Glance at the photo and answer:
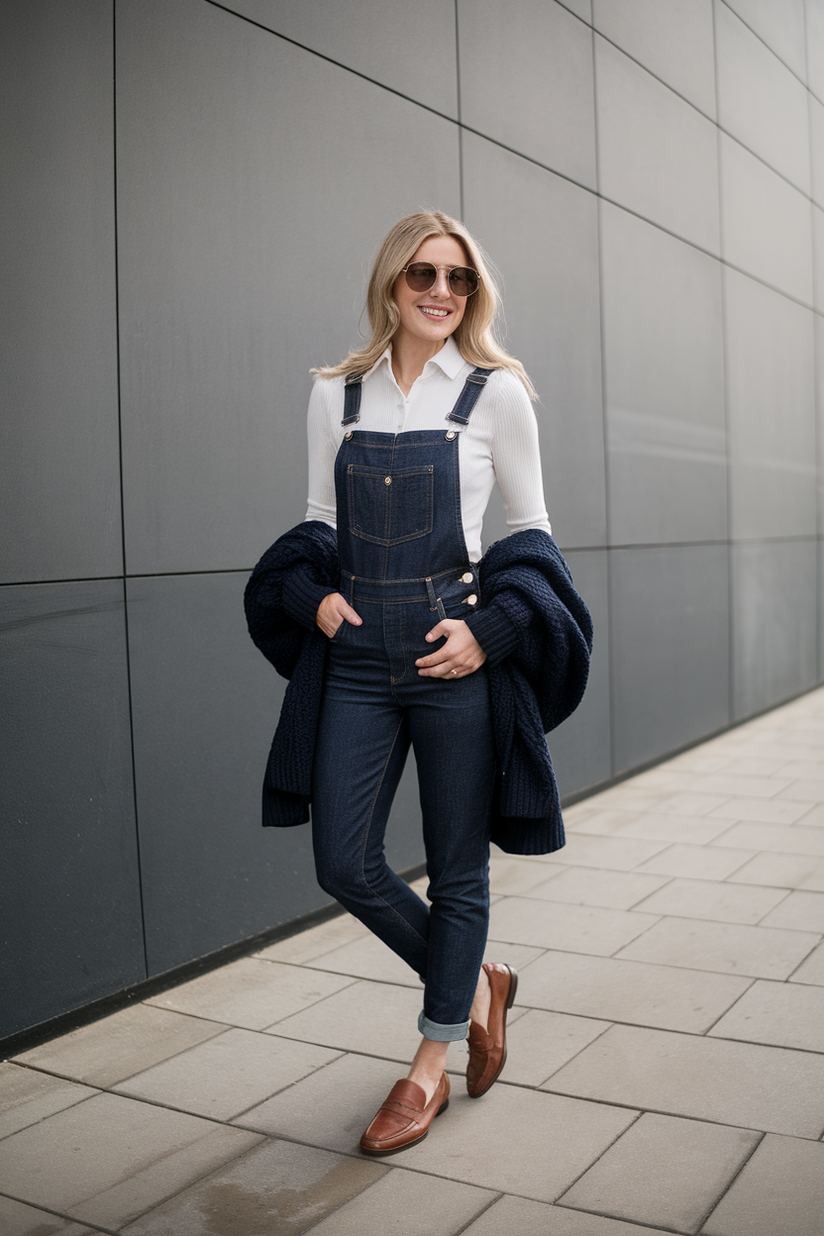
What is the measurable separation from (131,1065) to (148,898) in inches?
21.9

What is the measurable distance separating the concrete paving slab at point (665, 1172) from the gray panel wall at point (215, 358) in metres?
1.55

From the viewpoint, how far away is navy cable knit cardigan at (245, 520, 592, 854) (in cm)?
249

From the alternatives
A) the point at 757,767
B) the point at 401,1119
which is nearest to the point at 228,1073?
the point at 401,1119

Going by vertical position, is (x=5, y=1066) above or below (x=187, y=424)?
below

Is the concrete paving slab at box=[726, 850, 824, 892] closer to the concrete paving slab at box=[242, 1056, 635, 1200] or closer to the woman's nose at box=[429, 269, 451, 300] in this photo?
the concrete paving slab at box=[242, 1056, 635, 1200]

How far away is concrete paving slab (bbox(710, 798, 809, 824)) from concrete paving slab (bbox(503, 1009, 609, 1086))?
2471 mm

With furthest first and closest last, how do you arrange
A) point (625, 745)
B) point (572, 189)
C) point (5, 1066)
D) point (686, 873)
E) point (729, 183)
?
point (729, 183), point (625, 745), point (572, 189), point (686, 873), point (5, 1066)

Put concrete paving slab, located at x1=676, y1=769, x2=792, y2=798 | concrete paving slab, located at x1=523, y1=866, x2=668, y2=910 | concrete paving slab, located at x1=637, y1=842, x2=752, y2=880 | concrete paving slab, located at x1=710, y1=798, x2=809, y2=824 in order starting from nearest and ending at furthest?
1. concrete paving slab, located at x1=523, y1=866, x2=668, y2=910
2. concrete paving slab, located at x1=637, y1=842, x2=752, y2=880
3. concrete paving slab, located at x1=710, y1=798, x2=809, y2=824
4. concrete paving slab, located at x1=676, y1=769, x2=792, y2=798

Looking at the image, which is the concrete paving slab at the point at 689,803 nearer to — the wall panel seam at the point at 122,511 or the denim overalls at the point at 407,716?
the wall panel seam at the point at 122,511

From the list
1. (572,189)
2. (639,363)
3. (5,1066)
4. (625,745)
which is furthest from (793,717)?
(5,1066)

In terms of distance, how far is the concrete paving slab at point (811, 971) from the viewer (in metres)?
3.52

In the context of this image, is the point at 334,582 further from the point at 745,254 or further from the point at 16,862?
the point at 745,254

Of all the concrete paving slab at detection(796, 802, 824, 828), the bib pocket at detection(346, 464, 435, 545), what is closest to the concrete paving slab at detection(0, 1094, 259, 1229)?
the bib pocket at detection(346, 464, 435, 545)

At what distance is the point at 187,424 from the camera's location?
143 inches
